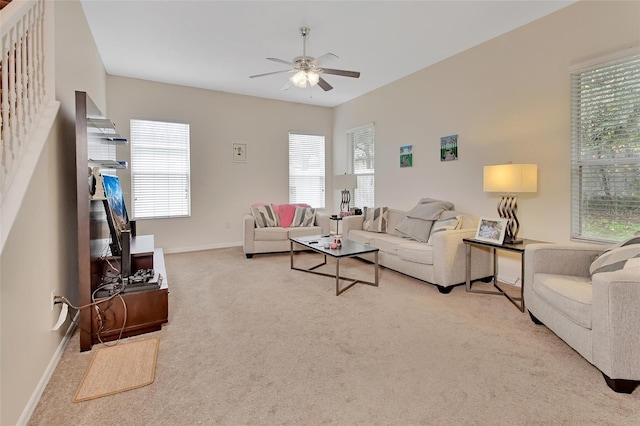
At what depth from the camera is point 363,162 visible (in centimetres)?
609

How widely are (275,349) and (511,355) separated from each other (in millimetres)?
1573

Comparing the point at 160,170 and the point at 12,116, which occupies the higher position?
the point at 160,170

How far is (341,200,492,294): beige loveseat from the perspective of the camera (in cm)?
335

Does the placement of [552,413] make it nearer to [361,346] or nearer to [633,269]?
[633,269]

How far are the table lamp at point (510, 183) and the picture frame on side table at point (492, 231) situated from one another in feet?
0.26

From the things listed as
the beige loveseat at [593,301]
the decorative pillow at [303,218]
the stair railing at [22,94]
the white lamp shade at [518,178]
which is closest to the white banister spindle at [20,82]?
the stair railing at [22,94]

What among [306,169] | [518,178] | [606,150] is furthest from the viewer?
[306,169]

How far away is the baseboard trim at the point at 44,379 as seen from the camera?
1516 mm

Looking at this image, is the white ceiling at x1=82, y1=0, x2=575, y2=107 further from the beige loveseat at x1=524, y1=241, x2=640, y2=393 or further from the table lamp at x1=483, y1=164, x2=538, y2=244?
the beige loveseat at x1=524, y1=241, x2=640, y2=393

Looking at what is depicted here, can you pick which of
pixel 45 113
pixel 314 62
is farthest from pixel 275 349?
pixel 314 62

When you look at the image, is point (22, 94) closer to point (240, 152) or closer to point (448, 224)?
point (448, 224)

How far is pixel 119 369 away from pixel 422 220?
3435mm

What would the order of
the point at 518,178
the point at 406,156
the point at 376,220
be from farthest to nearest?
the point at 406,156
the point at 376,220
the point at 518,178

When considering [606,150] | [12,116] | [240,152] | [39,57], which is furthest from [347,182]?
[12,116]
